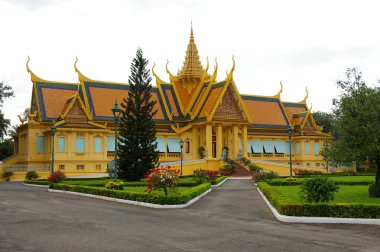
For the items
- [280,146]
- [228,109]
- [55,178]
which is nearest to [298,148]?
[280,146]

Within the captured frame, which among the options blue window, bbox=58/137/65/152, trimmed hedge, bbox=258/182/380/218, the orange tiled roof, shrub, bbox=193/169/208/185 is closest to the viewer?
trimmed hedge, bbox=258/182/380/218

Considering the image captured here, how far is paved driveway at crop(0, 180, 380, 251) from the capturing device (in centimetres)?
1066

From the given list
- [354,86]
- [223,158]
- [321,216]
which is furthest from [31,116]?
[321,216]

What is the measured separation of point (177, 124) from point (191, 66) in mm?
9409

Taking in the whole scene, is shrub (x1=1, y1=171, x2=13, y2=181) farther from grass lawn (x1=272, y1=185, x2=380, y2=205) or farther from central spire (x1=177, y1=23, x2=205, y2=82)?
grass lawn (x1=272, y1=185, x2=380, y2=205)

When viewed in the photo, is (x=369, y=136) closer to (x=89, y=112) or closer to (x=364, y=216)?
(x=364, y=216)

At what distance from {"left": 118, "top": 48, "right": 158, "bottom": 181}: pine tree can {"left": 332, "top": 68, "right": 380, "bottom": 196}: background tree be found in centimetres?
1763

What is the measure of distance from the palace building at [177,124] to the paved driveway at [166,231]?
27.4 metres

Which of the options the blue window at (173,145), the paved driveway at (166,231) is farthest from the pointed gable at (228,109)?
the paved driveway at (166,231)

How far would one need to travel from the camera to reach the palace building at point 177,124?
45.8 m

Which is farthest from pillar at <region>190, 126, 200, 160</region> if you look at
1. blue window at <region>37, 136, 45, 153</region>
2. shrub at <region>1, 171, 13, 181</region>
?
shrub at <region>1, 171, 13, 181</region>

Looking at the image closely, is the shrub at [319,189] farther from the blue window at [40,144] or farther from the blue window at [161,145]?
the blue window at [161,145]

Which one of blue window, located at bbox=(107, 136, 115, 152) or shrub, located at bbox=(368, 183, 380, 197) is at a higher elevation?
blue window, located at bbox=(107, 136, 115, 152)

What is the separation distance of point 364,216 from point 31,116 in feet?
124
